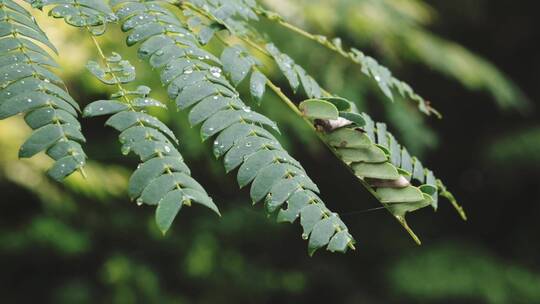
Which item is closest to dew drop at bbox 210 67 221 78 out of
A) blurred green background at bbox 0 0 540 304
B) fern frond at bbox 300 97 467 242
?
fern frond at bbox 300 97 467 242

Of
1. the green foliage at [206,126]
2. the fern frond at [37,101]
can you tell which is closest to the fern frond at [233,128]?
the green foliage at [206,126]

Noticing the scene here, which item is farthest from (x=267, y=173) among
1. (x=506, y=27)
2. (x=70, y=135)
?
(x=506, y=27)

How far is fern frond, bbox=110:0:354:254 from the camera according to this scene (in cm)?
64

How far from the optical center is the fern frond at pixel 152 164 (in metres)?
0.57

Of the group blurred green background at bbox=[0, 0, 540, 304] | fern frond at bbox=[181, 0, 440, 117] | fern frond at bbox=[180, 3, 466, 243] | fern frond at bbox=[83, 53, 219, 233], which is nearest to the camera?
fern frond at bbox=[83, 53, 219, 233]

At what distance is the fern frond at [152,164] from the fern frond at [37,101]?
0.04 metres

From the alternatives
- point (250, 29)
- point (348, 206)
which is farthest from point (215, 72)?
point (348, 206)

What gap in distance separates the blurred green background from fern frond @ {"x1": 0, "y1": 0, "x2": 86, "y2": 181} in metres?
1.84

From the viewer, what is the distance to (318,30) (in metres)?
2.95

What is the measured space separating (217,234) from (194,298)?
0.49 meters

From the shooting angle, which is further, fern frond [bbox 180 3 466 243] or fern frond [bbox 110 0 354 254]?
fern frond [bbox 180 3 466 243]

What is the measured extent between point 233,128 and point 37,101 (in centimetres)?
20

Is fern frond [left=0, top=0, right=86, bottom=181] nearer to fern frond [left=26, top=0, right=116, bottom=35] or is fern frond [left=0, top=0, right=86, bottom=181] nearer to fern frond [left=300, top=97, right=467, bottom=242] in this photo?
fern frond [left=26, top=0, right=116, bottom=35]

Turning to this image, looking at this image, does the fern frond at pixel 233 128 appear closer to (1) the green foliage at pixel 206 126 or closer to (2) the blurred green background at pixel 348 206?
(1) the green foliage at pixel 206 126
